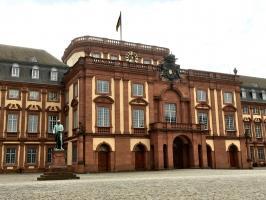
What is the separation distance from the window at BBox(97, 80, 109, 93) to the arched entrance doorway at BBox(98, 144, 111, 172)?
5.94 m

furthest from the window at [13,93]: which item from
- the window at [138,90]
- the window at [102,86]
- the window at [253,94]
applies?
the window at [253,94]

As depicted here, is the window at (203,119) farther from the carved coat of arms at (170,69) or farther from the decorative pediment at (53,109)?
the decorative pediment at (53,109)

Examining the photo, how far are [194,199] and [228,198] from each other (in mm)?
1238

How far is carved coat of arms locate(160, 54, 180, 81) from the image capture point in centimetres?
4112

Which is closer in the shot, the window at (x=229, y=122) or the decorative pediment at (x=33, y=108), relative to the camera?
the decorative pediment at (x=33, y=108)

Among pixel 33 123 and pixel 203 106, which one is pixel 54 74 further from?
pixel 203 106

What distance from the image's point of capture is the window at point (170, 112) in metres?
40.3

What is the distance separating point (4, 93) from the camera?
40094 mm

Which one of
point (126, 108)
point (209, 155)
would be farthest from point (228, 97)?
point (126, 108)

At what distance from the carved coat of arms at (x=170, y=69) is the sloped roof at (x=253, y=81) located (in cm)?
2103

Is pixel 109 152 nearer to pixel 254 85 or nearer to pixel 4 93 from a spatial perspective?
pixel 4 93

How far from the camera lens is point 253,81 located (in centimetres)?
6122

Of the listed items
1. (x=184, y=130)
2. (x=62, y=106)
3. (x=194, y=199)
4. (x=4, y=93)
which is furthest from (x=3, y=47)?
(x=194, y=199)

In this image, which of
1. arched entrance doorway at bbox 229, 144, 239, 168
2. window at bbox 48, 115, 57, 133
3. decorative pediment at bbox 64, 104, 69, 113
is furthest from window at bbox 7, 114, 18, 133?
arched entrance doorway at bbox 229, 144, 239, 168
